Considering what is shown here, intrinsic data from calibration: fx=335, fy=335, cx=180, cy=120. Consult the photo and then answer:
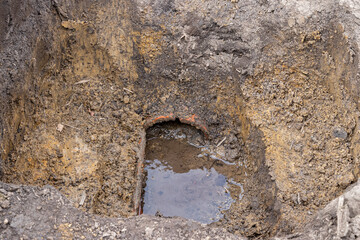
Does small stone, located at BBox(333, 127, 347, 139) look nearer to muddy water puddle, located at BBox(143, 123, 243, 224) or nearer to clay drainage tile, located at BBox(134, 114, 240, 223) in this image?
muddy water puddle, located at BBox(143, 123, 243, 224)

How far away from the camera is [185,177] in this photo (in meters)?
6.14

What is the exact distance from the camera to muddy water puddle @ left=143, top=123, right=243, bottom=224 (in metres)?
5.72

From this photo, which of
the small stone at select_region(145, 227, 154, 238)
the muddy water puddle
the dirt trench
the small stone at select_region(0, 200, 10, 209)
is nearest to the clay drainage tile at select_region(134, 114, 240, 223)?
the muddy water puddle

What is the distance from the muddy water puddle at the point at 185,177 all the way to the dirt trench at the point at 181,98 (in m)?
0.20

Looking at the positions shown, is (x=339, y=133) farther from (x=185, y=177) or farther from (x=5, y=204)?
(x=5, y=204)

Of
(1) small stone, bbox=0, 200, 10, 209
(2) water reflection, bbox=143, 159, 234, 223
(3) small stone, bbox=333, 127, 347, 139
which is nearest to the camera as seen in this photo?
(1) small stone, bbox=0, 200, 10, 209

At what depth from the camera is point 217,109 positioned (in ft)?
21.6

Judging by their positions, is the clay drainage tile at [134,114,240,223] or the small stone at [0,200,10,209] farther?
the clay drainage tile at [134,114,240,223]

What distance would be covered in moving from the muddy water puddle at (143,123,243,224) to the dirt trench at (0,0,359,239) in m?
0.20

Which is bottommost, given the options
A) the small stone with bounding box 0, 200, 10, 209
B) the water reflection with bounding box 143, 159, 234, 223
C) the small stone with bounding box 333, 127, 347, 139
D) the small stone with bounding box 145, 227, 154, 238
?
the small stone with bounding box 145, 227, 154, 238

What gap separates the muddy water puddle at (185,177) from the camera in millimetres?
5723

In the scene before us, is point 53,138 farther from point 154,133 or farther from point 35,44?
point 154,133

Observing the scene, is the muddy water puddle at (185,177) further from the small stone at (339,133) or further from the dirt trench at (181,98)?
the small stone at (339,133)

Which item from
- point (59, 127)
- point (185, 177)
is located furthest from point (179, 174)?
point (59, 127)
